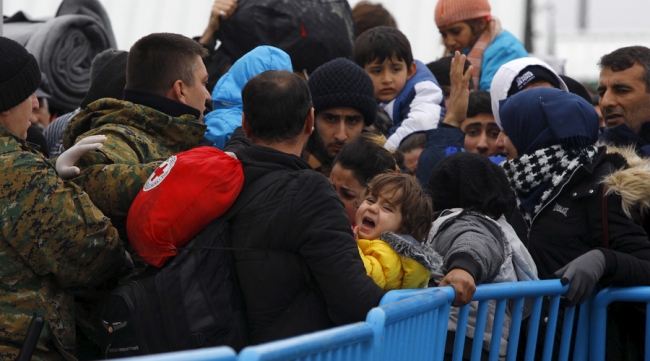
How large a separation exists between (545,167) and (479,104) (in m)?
1.47

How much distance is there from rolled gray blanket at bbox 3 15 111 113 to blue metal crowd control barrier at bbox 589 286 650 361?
14.9 feet

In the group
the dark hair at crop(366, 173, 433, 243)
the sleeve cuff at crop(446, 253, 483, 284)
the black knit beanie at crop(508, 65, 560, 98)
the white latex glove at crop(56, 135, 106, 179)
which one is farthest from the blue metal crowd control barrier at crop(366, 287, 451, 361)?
the black knit beanie at crop(508, 65, 560, 98)

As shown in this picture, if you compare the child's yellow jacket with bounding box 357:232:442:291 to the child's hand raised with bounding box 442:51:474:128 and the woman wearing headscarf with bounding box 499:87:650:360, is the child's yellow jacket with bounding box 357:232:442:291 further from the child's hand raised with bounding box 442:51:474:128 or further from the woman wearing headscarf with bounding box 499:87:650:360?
the child's hand raised with bounding box 442:51:474:128

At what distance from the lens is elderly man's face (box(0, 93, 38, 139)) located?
333 cm

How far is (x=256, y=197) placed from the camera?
318 cm

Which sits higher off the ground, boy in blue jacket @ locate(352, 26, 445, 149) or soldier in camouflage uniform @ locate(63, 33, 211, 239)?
soldier in camouflage uniform @ locate(63, 33, 211, 239)

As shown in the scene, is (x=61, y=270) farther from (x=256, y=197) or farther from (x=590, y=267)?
(x=590, y=267)

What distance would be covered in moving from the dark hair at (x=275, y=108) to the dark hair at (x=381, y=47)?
8.04 feet

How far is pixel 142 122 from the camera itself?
364cm

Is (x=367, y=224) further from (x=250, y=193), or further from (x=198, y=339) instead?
(x=198, y=339)

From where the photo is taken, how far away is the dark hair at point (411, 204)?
3.59 m

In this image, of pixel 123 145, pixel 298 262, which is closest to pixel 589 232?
pixel 298 262

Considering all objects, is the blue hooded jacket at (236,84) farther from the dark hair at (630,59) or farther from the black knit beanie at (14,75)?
the dark hair at (630,59)

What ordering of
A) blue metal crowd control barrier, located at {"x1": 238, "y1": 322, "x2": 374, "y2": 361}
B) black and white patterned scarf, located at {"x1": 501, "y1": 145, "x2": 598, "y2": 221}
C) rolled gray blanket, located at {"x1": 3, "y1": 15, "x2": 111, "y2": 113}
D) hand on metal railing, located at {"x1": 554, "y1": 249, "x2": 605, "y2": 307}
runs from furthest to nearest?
rolled gray blanket, located at {"x1": 3, "y1": 15, "x2": 111, "y2": 113} → black and white patterned scarf, located at {"x1": 501, "y1": 145, "x2": 598, "y2": 221} → hand on metal railing, located at {"x1": 554, "y1": 249, "x2": 605, "y2": 307} → blue metal crowd control barrier, located at {"x1": 238, "y1": 322, "x2": 374, "y2": 361}
